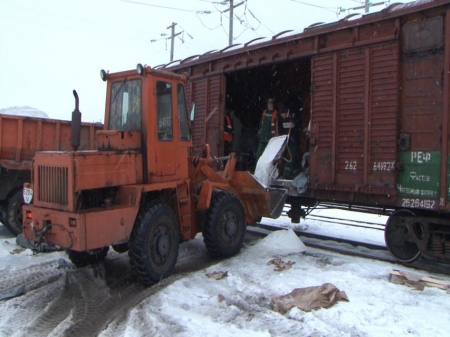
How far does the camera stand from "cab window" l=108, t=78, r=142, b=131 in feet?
19.6

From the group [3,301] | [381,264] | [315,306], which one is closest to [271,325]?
[315,306]

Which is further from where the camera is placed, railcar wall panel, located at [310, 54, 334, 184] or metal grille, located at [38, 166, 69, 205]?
railcar wall panel, located at [310, 54, 334, 184]

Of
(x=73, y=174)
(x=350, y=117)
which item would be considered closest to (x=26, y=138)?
(x=73, y=174)

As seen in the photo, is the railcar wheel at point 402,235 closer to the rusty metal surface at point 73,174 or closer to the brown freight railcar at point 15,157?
the rusty metal surface at point 73,174

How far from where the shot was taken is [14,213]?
8.95 metres

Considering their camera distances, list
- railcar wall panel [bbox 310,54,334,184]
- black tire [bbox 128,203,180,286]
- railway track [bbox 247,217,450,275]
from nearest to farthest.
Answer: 1. black tire [bbox 128,203,180,286]
2. railway track [bbox 247,217,450,275]
3. railcar wall panel [bbox 310,54,334,184]

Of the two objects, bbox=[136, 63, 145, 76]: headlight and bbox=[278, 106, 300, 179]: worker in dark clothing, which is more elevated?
bbox=[136, 63, 145, 76]: headlight

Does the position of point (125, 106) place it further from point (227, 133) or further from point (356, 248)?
point (356, 248)

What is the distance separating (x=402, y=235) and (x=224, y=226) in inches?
109

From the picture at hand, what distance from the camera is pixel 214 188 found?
706cm

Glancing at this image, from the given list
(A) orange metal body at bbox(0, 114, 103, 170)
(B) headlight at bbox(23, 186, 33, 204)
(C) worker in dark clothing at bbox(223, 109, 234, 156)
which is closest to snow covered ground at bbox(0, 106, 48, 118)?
(A) orange metal body at bbox(0, 114, 103, 170)

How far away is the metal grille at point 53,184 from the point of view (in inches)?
204

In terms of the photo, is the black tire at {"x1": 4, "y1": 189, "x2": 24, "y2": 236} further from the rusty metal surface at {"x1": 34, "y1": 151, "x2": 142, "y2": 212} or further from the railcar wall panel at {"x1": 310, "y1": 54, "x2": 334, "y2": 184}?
the railcar wall panel at {"x1": 310, "y1": 54, "x2": 334, "y2": 184}

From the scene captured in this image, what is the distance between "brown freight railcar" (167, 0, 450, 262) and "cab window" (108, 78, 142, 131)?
10.7 feet
